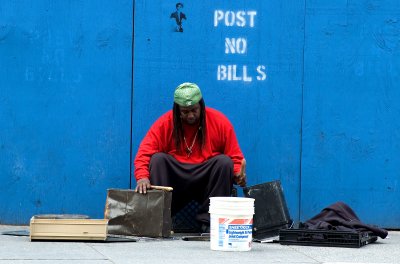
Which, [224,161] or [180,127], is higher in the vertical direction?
[180,127]

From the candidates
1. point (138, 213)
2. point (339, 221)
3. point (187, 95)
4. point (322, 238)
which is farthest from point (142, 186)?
point (339, 221)

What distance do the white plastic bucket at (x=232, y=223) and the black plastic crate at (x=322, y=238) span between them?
59 centimetres

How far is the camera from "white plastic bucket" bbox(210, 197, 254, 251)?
661cm

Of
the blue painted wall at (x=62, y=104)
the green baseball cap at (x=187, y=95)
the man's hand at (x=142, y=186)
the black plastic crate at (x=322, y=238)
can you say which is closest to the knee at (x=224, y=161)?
the green baseball cap at (x=187, y=95)

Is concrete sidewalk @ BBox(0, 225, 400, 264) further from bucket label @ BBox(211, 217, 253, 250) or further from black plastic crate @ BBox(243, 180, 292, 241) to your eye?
black plastic crate @ BBox(243, 180, 292, 241)

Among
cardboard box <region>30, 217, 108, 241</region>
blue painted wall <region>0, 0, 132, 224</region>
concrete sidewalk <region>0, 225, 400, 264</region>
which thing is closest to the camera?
concrete sidewalk <region>0, 225, 400, 264</region>

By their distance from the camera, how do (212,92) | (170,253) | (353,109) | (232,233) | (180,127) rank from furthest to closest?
(353,109)
(212,92)
(180,127)
(232,233)
(170,253)

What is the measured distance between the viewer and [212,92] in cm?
812

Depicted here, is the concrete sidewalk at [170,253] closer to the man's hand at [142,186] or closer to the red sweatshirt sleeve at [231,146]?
the man's hand at [142,186]

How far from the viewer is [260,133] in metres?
8.18

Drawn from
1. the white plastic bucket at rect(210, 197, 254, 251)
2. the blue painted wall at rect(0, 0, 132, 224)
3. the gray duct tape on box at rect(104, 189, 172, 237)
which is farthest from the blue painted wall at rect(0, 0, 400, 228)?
the white plastic bucket at rect(210, 197, 254, 251)

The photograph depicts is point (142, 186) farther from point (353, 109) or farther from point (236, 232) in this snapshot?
point (353, 109)

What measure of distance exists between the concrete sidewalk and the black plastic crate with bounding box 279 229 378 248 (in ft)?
0.24

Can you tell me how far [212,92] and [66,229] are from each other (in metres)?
1.86
